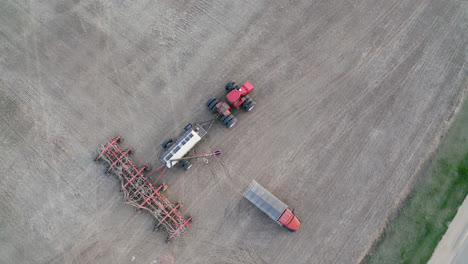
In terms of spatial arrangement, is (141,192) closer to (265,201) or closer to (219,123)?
(219,123)

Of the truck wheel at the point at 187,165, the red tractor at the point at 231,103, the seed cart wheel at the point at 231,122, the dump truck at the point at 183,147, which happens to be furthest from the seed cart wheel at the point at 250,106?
the truck wheel at the point at 187,165

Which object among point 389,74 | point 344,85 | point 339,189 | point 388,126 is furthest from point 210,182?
point 389,74

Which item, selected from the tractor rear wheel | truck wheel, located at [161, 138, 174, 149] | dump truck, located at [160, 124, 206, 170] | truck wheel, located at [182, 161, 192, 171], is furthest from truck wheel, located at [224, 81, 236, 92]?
truck wheel, located at [182, 161, 192, 171]

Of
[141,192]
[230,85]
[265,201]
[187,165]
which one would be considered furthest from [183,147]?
[265,201]

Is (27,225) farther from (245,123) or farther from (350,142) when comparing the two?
(350,142)

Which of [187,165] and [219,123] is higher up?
[219,123]

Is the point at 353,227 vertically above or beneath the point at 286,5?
beneath
